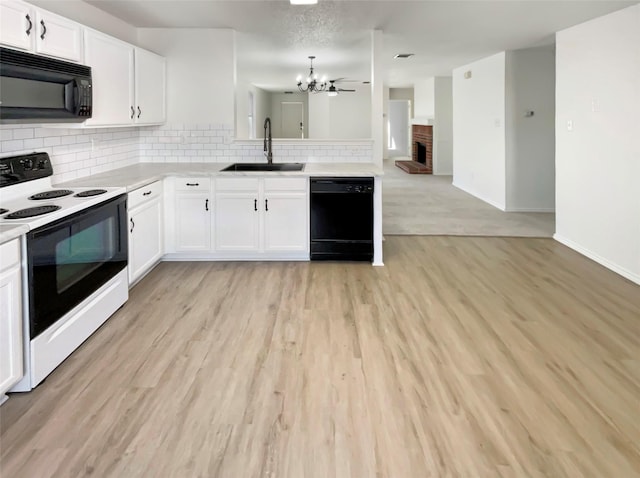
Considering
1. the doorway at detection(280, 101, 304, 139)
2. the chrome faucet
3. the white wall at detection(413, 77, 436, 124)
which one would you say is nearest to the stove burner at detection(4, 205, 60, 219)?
the chrome faucet

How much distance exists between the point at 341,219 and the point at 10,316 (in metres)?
3.12

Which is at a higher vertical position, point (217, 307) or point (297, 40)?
point (297, 40)

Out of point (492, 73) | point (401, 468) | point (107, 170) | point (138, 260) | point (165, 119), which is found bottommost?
point (401, 468)

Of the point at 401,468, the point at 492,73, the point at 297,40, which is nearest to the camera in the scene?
the point at 401,468

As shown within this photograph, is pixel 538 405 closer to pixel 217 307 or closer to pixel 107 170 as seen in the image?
pixel 217 307

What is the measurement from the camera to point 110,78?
13.6ft

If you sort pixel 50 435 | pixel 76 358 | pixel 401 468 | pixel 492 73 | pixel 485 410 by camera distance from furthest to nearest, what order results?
pixel 492 73
pixel 76 358
pixel 485 410
pixel 50 435
pixel 401 468

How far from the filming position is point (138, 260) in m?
4.29

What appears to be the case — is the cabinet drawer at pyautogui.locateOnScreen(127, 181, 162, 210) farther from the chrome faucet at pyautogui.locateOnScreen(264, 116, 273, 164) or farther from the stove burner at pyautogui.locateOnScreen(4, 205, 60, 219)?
the chrome faucet at pyautogui.locateOnScreen(264, 116, 273, 164)

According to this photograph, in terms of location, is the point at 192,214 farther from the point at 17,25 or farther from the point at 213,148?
the point at 17,25

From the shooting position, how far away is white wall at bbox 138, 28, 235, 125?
221 inches

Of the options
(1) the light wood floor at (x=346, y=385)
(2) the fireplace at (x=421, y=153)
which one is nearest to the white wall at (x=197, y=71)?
(1) the light wood floor at (x=346, y=385)

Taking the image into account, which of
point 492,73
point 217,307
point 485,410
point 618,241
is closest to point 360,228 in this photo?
point 217,307

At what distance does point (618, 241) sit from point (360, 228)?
2.28 metres
